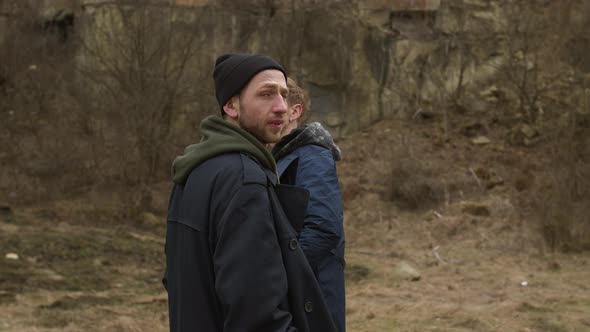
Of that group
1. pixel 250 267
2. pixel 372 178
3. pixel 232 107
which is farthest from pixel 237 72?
pixel 372 178

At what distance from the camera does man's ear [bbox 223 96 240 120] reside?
8.59 feet

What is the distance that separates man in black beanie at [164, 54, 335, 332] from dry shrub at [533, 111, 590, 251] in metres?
8.34

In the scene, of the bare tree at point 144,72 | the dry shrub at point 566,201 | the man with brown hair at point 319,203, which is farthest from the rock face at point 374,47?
the man with brown hair at point 319,203

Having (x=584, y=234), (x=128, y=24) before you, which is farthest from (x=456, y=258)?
(x=128, y=24)

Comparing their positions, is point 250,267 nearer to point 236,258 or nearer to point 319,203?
point 236,258

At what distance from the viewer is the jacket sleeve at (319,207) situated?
11.8ft

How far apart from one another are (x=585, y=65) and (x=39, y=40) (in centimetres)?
1150

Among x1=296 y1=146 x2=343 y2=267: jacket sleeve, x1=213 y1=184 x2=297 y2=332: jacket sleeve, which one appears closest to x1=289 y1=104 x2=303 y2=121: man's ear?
x1=296 y1=146 x2=343 y2=267: jacket sleeve

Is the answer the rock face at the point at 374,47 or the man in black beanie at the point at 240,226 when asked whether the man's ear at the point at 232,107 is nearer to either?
the man in black beanie at the point at 240,226

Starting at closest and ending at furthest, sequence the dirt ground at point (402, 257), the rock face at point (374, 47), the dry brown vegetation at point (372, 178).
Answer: the dirt ground at point (402, 257)
the dry brown vegetation at point (372, 178)
the rock face at point (374, 47)

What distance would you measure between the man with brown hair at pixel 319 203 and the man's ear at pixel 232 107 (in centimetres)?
98

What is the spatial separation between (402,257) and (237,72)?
28.4 feet

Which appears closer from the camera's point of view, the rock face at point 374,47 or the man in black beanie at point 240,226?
the man in black beanie at point 240,226

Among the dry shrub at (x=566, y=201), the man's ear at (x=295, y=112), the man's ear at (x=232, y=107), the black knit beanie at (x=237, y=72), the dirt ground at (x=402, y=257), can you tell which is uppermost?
the black knit beanie at (x=237, y=72)
